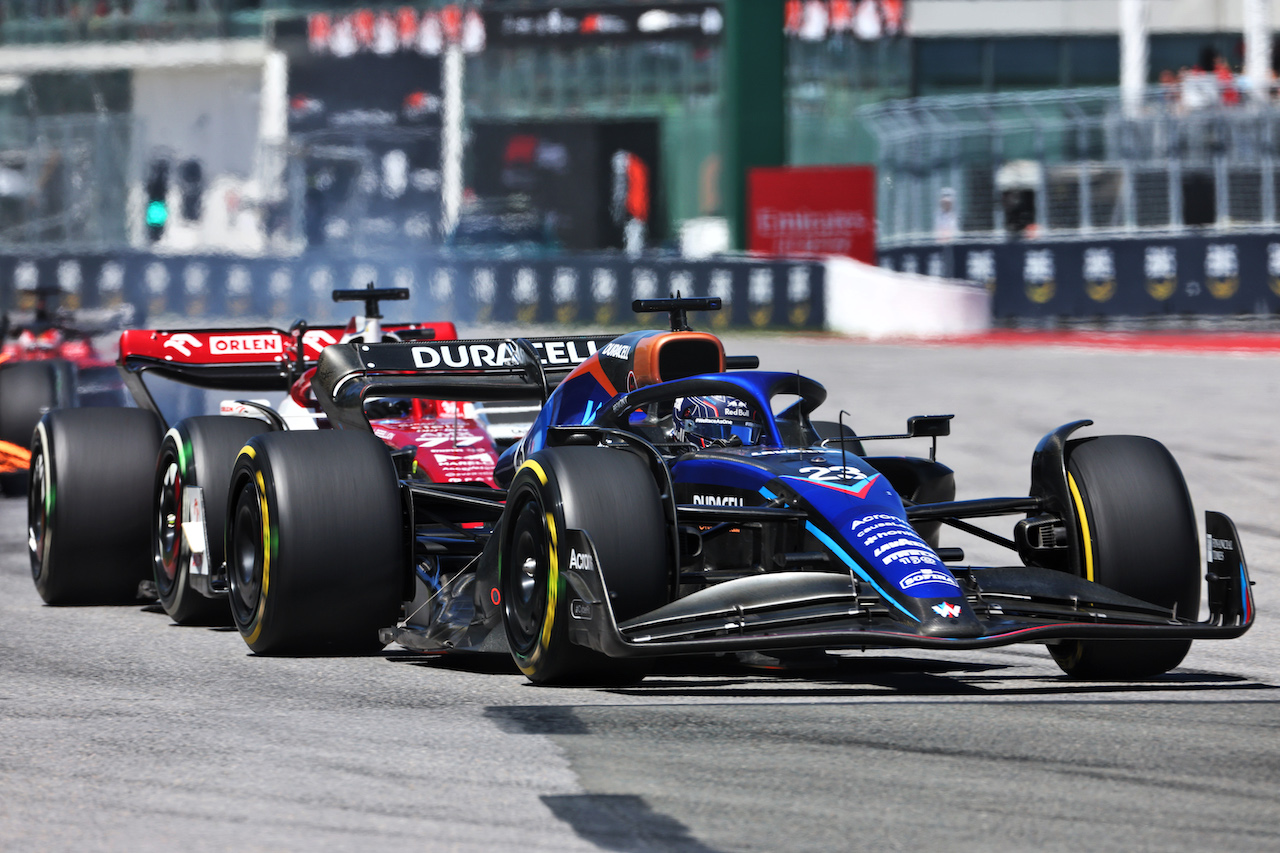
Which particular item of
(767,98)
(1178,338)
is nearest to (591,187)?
(767,98)

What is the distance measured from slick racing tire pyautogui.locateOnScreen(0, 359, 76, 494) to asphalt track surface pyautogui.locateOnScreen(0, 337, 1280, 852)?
4.83 meters

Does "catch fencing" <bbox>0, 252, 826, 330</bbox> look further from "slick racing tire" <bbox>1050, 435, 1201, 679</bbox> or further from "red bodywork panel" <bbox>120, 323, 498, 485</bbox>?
"slick racing tire" <bbox>1050, 435, 1201, 679</bbox>

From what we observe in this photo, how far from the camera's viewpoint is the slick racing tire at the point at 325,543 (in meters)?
7.10

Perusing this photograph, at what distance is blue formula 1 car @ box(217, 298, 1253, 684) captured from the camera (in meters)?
6.21

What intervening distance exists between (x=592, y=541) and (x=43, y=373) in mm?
8179

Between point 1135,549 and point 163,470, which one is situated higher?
point 163,470

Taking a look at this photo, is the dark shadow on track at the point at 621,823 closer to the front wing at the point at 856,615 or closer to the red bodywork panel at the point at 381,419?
the front wing at the point at 856,615

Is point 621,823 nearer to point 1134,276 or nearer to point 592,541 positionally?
point 592,541

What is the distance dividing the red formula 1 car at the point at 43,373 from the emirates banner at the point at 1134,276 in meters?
14.5

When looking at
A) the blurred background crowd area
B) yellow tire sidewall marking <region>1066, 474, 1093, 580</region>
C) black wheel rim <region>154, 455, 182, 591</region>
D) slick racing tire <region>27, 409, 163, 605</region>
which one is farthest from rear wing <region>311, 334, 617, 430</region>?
the blurred background crowd area

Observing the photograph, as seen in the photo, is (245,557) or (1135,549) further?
(245,557)

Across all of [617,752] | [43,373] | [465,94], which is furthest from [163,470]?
[465,94]

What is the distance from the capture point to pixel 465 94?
45.4 meters

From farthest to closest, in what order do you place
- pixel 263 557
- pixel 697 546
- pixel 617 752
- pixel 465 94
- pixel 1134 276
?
pixel 465 94, pixel 1134 276, pixel 263 557, pixel 697 546, pixel 617 752
